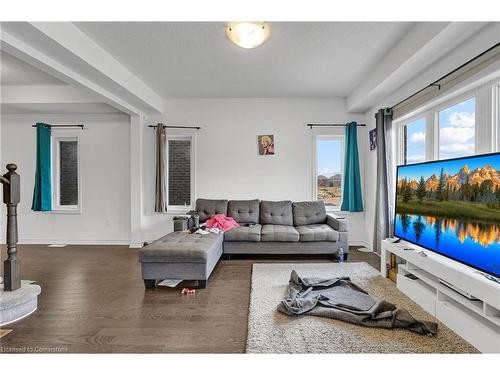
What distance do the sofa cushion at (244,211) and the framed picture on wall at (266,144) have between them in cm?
98

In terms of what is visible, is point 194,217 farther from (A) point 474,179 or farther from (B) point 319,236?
(A) point 474,179

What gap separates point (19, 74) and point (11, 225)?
322 cm

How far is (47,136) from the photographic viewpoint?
4.89 m

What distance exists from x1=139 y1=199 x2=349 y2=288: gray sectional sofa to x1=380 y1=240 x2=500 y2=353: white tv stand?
1.46 meters

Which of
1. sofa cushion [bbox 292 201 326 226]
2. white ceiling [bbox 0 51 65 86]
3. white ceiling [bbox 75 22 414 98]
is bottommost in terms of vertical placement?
sofa cushion [bbox 292 201 326 226]

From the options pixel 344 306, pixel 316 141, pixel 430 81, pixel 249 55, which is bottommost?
pixel 344 306

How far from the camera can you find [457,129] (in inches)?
106

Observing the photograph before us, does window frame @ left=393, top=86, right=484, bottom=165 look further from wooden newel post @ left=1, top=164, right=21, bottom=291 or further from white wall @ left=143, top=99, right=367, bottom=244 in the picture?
wooden newel post @ left=1, top=164, right=21, bottom=291

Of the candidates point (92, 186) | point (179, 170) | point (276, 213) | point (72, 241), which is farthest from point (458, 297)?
point (72, 241)

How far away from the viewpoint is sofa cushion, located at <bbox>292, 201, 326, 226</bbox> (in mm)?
4461

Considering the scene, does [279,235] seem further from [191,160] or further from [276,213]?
[191,160]

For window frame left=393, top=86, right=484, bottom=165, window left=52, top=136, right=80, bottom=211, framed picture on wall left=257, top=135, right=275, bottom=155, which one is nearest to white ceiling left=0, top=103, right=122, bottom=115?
window left=52, top=136, right=80, bottom=211

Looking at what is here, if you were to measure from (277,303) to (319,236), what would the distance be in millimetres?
1671

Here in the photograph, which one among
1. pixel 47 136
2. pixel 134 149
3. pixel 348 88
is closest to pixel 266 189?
pixel 348 88
